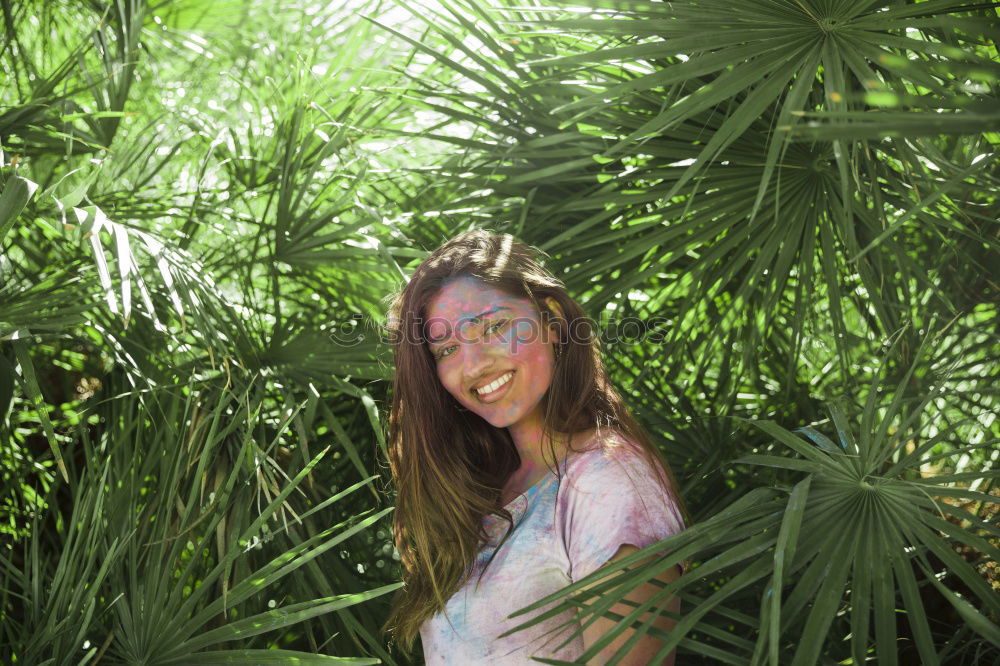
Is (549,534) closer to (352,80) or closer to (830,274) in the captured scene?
(830,274)

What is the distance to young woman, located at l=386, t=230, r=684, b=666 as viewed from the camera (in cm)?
118

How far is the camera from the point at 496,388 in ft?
4.38

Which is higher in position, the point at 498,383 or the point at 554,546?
the point at 498,383

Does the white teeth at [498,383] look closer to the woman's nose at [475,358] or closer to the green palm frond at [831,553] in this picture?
the woman's nose at [475,358]

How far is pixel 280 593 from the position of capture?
1641 millimetres

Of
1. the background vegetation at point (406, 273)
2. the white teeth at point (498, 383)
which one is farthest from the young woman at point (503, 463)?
the background vegetation at point (406, 273)

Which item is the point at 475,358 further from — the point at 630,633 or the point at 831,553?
the point at 831,553

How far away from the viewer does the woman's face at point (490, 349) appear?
52.3 inches

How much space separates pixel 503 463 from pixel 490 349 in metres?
0.24

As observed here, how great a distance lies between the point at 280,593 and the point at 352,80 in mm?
1007

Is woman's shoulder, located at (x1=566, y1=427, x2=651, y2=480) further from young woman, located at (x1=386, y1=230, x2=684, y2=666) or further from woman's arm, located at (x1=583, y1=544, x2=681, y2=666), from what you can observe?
woman's arm, located at (x1=583, y1=544, x2=681, y2=666)

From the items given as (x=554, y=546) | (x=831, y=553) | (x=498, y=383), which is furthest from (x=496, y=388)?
(x=831, y=553)

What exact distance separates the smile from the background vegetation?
0.70 ft

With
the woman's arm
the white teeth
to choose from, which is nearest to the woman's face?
the white teeth
